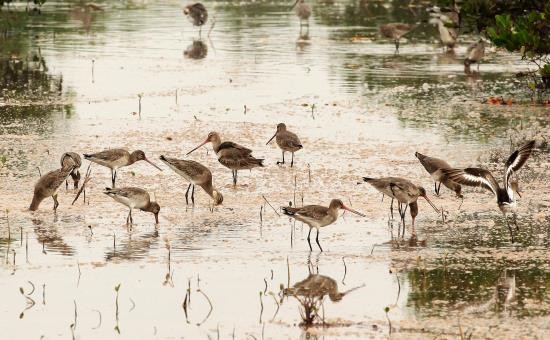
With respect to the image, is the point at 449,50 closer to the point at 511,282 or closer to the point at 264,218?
the point at 264,218

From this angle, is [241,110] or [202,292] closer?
[202,292]

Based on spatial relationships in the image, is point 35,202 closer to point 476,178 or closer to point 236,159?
point 236,159

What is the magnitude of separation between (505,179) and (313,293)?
3.44 meters

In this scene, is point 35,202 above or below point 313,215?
below

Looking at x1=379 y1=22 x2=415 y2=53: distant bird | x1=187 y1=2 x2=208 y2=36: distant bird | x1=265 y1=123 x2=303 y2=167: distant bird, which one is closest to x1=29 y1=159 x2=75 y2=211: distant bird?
x1=265 y1=123 x2=303 y2=167: distant bird

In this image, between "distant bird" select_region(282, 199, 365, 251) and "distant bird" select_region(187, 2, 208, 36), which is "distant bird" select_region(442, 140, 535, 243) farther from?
"distant bird" select_region(187, 2, 208, 36)

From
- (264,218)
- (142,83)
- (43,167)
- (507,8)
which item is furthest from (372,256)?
(142,83)

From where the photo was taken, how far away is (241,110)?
2078 cm

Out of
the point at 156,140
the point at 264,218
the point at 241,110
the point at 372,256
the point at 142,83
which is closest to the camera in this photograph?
the point at 372,256

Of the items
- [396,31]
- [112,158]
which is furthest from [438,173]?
[396,31]

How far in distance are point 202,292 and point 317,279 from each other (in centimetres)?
110

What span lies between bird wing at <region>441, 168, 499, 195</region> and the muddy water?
36cm

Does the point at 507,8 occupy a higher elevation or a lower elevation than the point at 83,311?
higher

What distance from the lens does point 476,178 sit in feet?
44.8
